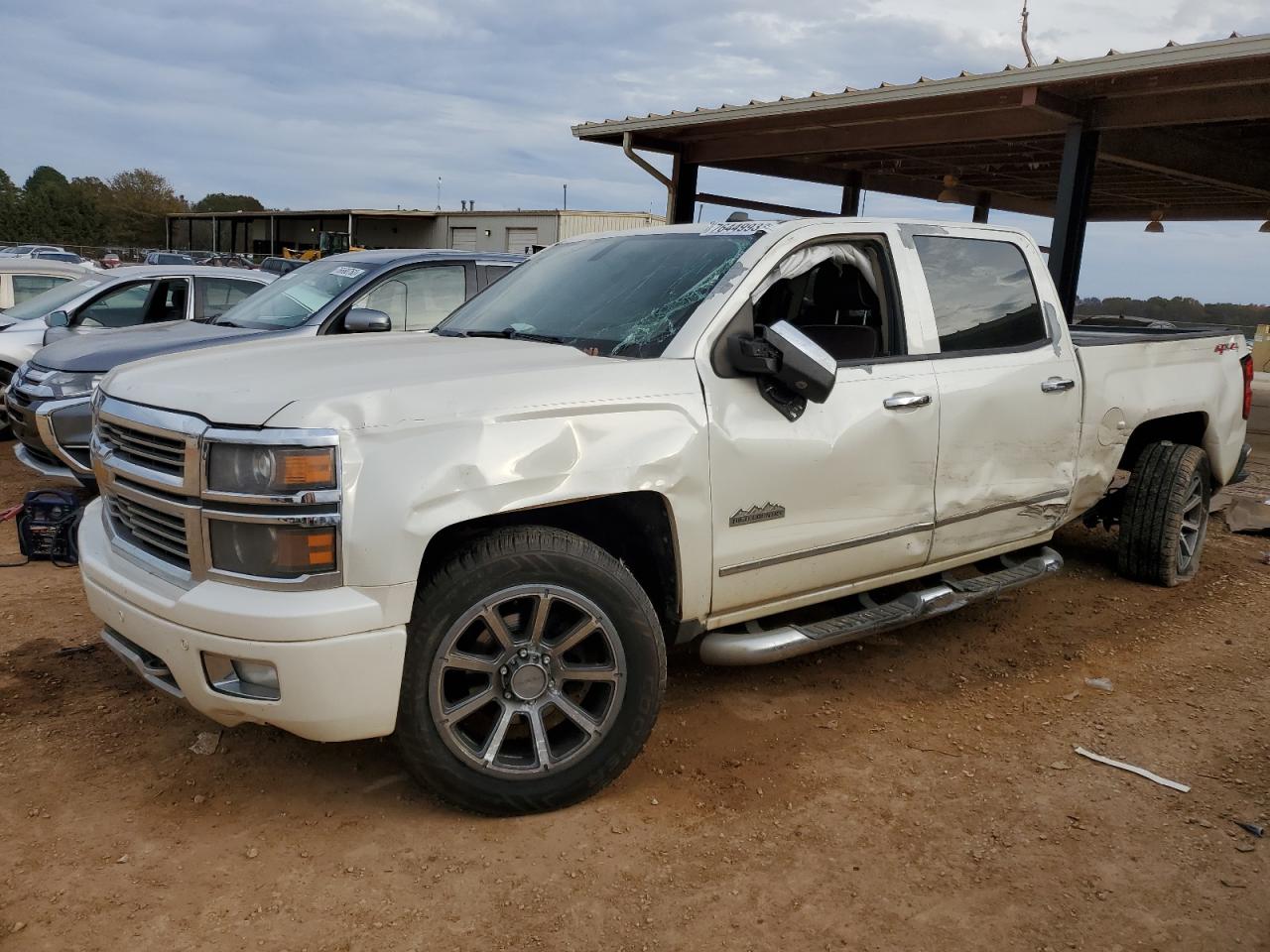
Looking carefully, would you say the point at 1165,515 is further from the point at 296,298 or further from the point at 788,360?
the point at 296,298

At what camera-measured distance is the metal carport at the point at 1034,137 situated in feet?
29.2

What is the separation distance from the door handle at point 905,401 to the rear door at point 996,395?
0.45 feet

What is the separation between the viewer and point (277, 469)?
2.69 m

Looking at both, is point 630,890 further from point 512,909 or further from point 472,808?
point 472,808

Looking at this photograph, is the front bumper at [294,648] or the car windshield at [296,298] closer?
the front bumper at [294,648]

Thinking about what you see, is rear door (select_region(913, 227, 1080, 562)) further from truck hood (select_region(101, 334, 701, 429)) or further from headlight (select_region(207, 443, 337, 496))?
headlight (select_region(207, 443, 337, 496))

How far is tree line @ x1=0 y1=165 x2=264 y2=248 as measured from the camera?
199ft

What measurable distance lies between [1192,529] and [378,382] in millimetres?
5184

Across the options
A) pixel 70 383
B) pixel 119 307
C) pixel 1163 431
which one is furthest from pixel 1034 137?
pixel 70 383

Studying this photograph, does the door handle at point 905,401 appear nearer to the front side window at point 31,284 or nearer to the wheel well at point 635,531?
the wheel well at point 635,531

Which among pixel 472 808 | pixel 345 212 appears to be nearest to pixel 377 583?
pixel 472 808

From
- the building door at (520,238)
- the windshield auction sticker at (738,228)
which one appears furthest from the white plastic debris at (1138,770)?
the building door at (520,238)

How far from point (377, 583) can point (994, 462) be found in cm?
286

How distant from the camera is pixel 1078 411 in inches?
191
